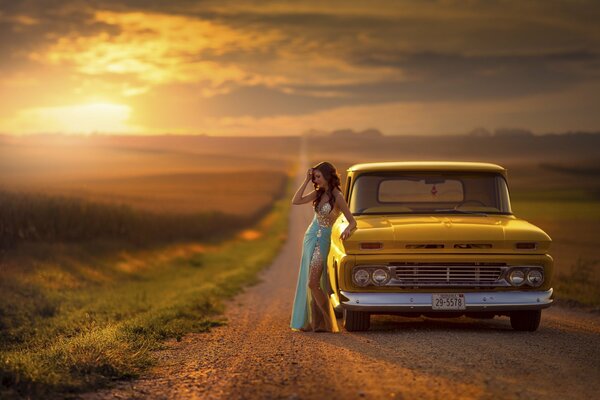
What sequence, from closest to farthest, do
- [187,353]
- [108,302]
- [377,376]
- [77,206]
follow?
1. [377,376]
2. [187,353]
3. [108,302]
4. [77,206]

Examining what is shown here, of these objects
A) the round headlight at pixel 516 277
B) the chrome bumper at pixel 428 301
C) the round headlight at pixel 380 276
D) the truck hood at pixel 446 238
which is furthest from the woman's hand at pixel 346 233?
the round headlight at pixel 516 277

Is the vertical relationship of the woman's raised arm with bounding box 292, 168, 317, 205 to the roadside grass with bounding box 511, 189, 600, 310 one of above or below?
above

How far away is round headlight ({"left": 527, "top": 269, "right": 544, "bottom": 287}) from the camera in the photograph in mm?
9805

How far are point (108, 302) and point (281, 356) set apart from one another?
34.7 feet

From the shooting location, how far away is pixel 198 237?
41.2m

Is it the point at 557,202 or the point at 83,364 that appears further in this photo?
the point at 557,202

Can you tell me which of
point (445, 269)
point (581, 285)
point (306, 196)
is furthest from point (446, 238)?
point (581, 285)

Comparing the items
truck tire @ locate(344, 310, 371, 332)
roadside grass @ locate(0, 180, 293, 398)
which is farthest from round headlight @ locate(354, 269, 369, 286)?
roadside grass @ locate(0, 180, 293, 398)

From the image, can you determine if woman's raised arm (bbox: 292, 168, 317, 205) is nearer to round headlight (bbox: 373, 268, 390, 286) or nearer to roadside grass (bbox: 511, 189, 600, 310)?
round headlight (bbox: 373, 268, 390, 286)

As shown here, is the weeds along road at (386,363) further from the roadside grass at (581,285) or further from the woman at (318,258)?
the roadside grass at (581,285)

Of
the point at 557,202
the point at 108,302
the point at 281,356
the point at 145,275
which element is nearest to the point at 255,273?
the point at 145,275

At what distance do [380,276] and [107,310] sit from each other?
8660mm

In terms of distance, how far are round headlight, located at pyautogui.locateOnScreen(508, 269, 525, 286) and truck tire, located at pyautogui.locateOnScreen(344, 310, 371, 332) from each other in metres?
1.78

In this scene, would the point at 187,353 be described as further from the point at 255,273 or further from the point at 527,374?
the point at 255,273
